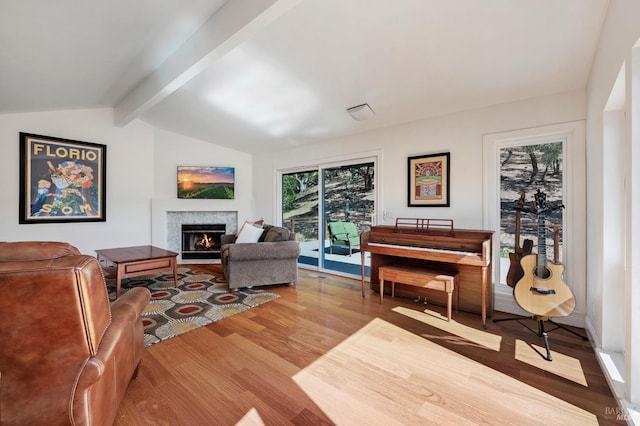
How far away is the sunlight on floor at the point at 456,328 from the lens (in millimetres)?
2250

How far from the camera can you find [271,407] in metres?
1.51

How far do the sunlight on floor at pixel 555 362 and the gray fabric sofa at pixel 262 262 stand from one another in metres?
2.58

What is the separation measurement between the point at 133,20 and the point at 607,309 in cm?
409

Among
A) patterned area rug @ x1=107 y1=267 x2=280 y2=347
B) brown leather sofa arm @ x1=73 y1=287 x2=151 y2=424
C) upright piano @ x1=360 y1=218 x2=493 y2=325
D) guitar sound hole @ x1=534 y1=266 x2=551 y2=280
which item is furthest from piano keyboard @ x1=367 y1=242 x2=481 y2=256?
brown leather sofa arm @ x1=73 y1=287 x2=151 y2=424

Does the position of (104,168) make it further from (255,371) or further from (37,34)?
(255,371)

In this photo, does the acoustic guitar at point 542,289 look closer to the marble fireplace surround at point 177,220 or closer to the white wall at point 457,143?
the white wall at point 457,143

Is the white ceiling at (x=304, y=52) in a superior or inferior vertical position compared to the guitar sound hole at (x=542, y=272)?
superior

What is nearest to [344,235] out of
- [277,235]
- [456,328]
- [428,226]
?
[277,235]

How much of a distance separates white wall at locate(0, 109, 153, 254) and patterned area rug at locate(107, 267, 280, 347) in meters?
0.99

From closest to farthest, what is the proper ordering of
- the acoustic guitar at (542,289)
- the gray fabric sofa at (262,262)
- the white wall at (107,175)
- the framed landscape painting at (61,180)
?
the acoustic guitar at (542,289), the gray fabric sofa at (262,262), the white wall at (107,175), the framed landscape painting at (61,180)

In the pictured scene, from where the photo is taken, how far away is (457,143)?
3209mm

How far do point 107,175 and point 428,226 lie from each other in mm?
5049

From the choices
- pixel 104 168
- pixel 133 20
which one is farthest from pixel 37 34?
pixel 104 168

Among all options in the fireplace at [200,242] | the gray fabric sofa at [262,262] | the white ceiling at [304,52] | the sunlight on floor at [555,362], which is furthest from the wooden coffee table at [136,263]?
the sunlight on floor at [555,362]
